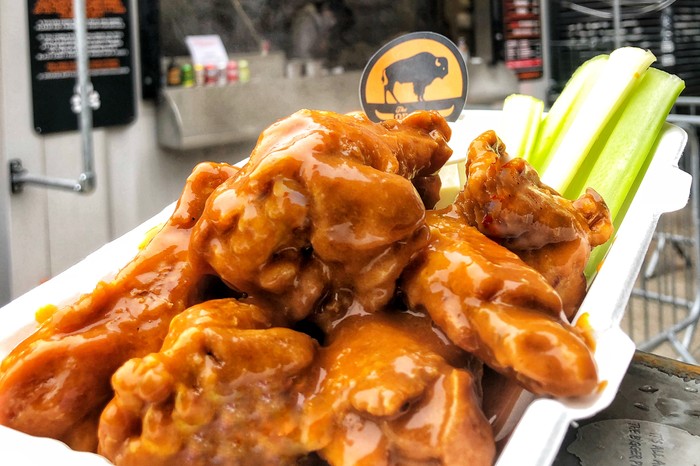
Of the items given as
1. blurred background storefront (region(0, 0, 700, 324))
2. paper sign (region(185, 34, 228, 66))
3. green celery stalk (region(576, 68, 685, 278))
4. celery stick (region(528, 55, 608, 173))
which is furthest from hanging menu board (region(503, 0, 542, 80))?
green celery stalk (region(576, 68, 685, 278))

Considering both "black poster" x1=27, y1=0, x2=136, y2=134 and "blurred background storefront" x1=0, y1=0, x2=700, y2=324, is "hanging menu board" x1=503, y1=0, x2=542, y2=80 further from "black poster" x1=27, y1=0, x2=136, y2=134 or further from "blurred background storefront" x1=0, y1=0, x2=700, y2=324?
"black poster" x1=27, y1=0, x2=136, y2=134

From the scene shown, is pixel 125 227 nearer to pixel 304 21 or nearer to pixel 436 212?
pixel 304 21

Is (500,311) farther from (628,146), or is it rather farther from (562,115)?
(562,115)

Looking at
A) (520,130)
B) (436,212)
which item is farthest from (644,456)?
(520,130)

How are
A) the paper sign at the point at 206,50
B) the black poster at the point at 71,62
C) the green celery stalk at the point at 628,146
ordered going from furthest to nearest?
the paper sign at the point at 206,50
the black poster at the point at 71,62
the green celery stalk at the point at 628,146

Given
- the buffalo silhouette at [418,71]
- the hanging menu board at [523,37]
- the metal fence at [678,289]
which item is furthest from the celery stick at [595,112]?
the hanging menu board at [523,37]

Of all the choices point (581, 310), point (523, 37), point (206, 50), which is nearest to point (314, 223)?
point (581, 310)

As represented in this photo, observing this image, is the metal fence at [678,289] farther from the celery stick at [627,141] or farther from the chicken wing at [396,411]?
the chicken wing at [396,411]
